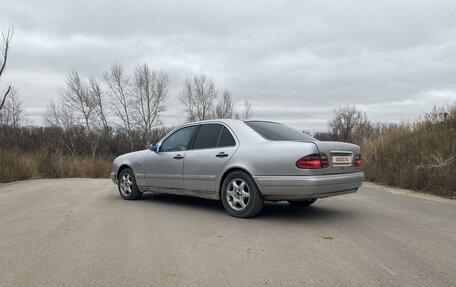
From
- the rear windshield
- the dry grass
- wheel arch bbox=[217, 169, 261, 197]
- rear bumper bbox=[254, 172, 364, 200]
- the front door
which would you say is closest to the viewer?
rear bumper bbox=[254, 172, 364, 200]

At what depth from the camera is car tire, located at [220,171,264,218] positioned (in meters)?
5.84

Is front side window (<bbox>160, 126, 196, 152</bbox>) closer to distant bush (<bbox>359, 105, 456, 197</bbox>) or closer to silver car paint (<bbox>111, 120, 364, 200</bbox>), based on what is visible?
silver car paint (<bbox>111, 120, 364, 200</bbox>)

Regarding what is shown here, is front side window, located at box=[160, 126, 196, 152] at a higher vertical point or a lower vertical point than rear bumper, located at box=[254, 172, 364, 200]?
higher

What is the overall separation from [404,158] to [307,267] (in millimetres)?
8618

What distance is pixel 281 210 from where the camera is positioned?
688cm

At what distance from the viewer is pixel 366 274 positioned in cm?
364

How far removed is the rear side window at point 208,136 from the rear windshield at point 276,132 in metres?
0.57

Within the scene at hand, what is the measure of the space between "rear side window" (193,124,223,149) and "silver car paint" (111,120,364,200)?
106 millimetres

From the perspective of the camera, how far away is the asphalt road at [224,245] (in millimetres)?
3600

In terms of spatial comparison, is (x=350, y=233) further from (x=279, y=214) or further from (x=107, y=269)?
(x=107, y=269)

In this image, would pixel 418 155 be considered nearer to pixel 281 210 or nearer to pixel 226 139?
pixel 281 210

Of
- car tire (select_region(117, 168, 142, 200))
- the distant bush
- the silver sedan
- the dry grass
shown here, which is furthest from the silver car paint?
the dry grass

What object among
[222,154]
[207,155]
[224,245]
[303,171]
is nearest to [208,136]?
[207,155]

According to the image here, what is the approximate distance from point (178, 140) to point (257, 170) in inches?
83.7
